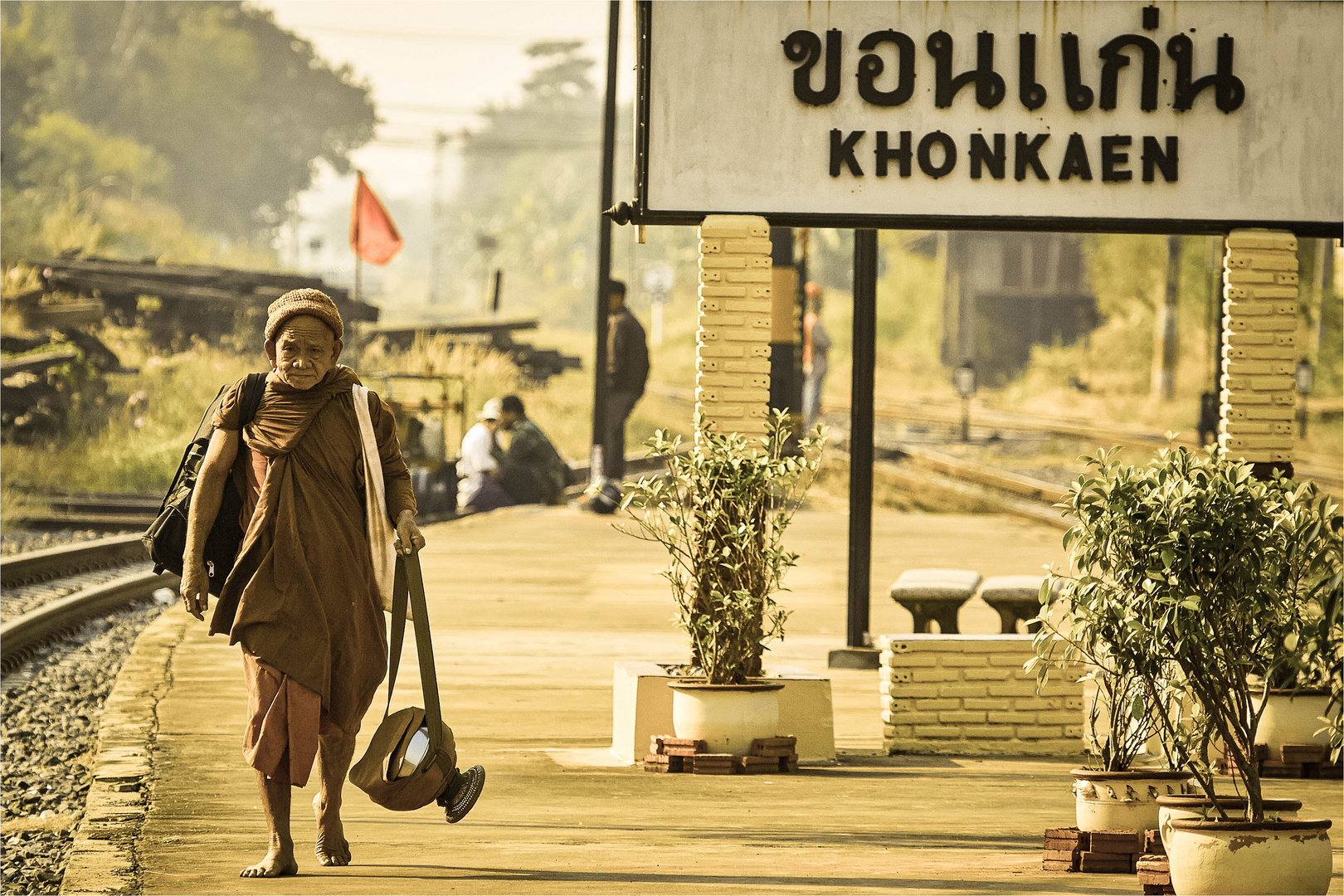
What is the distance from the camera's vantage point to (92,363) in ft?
114

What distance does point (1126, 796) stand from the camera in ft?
19.4

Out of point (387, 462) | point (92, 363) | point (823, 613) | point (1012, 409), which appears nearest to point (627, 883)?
point (387, 462)

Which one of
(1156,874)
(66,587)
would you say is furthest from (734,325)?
(66,587)

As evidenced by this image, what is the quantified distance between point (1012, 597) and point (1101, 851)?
4236 millimetres

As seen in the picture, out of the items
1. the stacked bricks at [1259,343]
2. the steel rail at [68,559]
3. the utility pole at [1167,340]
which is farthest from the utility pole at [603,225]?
the utility pole at [1167,340]

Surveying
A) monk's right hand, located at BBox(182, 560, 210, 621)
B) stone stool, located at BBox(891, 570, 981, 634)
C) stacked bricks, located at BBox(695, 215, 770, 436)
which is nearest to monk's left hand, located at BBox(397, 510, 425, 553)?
monk's right hand, located at BBox(182, 560, 210, 621)

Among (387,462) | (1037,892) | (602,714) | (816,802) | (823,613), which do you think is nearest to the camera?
(1037,892)

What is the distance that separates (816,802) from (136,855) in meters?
2.77

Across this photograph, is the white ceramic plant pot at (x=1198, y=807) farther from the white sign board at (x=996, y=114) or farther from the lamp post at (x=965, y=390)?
the lamp post at (x=965, y=390)

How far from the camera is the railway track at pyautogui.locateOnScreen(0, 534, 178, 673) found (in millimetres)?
13703

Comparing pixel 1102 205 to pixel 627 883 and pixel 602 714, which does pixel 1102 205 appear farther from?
pixel 627 883

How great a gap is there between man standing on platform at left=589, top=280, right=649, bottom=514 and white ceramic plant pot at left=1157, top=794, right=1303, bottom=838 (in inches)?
666

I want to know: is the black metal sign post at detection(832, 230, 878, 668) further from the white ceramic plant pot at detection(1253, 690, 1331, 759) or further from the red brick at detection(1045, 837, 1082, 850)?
the red brick at detection(1045, 837, 1082, 850)

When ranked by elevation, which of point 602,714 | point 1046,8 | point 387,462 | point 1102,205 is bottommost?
point 602,714
